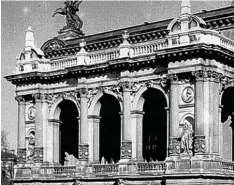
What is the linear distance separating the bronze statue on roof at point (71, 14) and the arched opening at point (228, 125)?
19675mm

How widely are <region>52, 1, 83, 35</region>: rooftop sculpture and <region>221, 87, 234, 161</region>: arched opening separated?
19.4 metres

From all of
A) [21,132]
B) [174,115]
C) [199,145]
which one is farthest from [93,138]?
[199,145]

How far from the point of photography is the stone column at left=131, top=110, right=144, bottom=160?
1689 inches

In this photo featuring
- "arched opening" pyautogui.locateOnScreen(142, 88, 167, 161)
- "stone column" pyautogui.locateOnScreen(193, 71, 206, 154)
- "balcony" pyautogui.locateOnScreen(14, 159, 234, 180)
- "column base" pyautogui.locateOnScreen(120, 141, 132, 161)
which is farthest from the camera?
"arched opening" pyautogui.locateOnScreen(142, 88, 167, 161)

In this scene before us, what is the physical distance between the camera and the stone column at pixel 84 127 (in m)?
45.3

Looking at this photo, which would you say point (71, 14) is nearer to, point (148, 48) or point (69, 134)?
point (69, 134)

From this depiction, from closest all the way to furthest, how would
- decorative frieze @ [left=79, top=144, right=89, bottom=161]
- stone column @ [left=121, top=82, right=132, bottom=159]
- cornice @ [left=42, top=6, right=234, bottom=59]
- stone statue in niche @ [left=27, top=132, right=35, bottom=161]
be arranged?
stone column @ [left=121, top=82, right=132, bottom=159], decorative frieze @ [left=79, top=144, right=89, bottom=161], cornice @ [left=42, top=6, right=234, bottom=59], stone statue in niche @ [left=27, top=132, right=35, bottom=161]

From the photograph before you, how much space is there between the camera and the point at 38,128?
1890 inches

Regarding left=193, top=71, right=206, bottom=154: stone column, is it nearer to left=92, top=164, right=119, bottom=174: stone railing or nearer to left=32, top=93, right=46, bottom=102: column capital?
left=92, top=164, right=119, bottom=174: stone railing

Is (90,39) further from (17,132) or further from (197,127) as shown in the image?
(197,127)

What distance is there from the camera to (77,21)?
199 feet

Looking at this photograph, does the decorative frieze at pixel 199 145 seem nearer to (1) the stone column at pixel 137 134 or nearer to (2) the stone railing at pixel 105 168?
(1) the stone column at pixel 137 134

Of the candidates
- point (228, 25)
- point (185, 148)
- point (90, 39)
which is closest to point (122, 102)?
point (185, 148)

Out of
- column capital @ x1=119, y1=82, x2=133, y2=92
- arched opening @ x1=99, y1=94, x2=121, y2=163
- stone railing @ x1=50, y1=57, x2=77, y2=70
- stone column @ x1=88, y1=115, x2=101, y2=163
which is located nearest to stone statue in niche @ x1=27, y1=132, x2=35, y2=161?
stone column @ x1=88, y1=115, x2=101, y2=163
